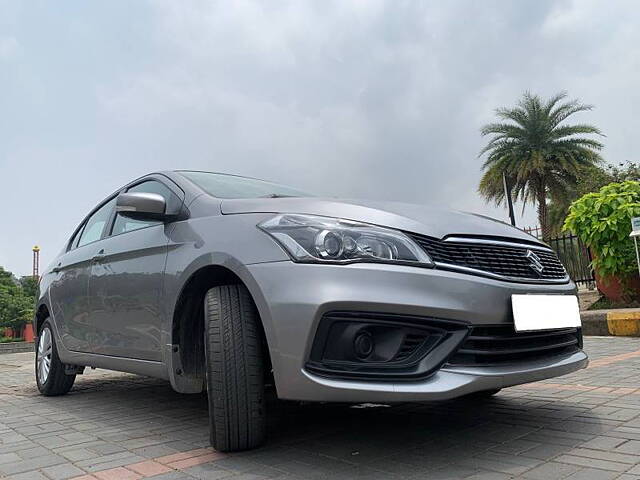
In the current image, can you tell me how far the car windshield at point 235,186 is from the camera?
3.12 meters

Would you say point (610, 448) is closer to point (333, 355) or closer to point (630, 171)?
point (333, 355)

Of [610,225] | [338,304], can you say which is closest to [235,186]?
[338,304]

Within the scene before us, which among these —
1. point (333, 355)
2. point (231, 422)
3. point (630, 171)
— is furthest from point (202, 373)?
point (630, 171)

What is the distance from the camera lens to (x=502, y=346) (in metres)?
2.30

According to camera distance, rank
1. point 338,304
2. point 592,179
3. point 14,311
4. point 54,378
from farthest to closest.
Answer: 1. point 14,311
2. point 592,179
3. point 54,378
4. point 338,304

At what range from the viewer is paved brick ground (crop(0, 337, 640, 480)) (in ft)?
7.27

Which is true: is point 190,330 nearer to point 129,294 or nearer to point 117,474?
point 129,294

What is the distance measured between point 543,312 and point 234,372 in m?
1.38

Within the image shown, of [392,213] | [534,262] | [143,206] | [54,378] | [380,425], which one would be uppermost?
[143,206]

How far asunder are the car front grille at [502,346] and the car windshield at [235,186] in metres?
1.50

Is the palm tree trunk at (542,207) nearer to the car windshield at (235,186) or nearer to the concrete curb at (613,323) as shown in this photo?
the concrete curb at (613,323)

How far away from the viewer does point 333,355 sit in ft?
7.06

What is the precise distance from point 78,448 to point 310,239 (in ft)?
5.70

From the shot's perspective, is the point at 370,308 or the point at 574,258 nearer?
the point at 370,308
